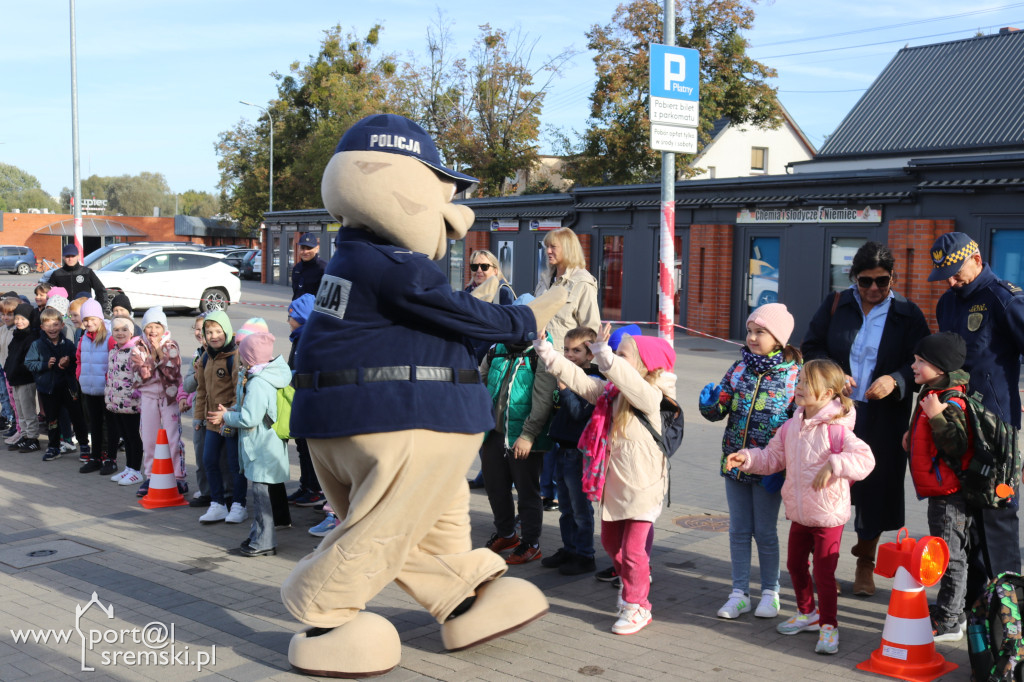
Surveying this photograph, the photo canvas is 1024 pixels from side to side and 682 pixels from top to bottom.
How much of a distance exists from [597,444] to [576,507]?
0.87 meters

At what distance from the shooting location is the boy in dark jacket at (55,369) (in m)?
9.20

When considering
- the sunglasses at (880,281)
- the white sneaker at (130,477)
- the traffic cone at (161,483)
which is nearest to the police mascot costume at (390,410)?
the sunglasses at (880,281)

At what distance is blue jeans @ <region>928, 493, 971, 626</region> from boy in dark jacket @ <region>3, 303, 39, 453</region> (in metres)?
8.27

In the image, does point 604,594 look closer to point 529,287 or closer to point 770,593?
point 770,593

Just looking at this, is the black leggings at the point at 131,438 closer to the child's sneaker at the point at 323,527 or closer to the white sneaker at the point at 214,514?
the white sneaker at the point at 214,514

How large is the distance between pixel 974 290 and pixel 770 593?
1.87 metres

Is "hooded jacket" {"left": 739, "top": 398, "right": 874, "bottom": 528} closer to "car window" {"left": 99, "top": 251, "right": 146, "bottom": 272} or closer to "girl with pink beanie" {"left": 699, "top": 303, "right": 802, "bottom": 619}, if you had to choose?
"girl with pink beanie" {"left": 699, "top": 303, "right": 802, "bottom": 619}

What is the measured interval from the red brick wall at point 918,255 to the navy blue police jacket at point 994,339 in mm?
12726

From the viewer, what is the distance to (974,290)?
502 centimetres

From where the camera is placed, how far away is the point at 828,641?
4.53 meters

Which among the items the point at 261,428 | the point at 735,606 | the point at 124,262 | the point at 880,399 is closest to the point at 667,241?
the point at 880,399

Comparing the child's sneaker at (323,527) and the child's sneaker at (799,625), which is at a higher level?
the child's sneaker at (799,625)

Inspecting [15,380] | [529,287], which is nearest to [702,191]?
[529,287]

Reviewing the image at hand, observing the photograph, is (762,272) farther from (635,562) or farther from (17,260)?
(17,260)
